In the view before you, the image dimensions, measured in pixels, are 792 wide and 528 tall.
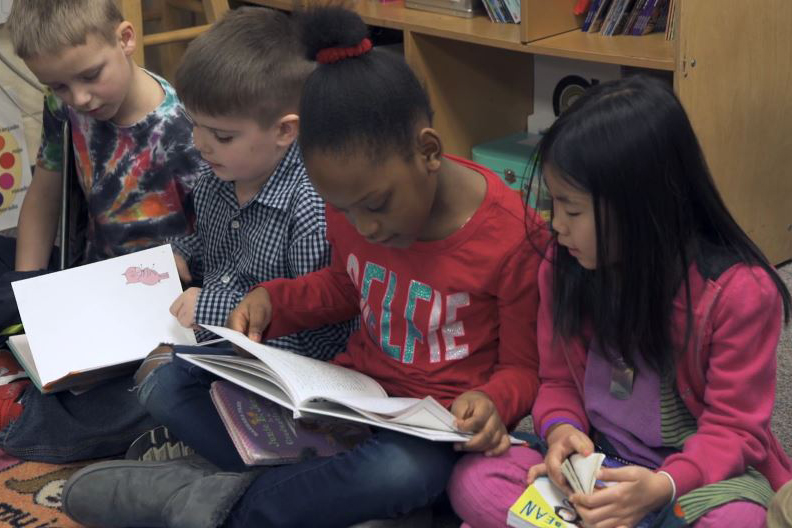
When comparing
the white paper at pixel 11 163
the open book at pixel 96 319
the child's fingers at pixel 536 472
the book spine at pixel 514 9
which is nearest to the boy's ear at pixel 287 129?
the open book at pixel 96 319

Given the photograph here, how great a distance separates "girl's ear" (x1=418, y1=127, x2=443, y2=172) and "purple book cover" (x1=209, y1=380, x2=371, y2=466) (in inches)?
12.9

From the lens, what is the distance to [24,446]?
1.48 metres

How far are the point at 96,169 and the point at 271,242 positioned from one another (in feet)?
1.42

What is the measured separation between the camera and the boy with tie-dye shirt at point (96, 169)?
148cm

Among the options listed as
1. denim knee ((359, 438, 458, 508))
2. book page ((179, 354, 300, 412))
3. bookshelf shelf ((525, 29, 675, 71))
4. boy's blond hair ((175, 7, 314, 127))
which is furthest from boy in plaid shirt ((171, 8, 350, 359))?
bookshelf shelf ((525, 29, 675, 71))

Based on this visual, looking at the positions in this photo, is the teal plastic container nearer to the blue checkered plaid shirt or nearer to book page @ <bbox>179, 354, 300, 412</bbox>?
the blue checkered plaid shirt

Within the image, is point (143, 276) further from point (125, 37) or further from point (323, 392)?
point (323, 392)

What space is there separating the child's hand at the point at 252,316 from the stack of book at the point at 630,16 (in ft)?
2.97

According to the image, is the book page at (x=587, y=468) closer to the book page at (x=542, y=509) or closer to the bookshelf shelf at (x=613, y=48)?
the book page at (x=542, y=509)

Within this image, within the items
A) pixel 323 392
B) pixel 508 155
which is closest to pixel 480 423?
pixel 323 392

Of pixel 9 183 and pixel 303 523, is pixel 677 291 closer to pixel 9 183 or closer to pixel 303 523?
pixel 303 523

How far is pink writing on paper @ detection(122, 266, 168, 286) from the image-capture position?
1522 mm

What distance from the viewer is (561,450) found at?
42.2 inches

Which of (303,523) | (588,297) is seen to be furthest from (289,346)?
(588,297)
